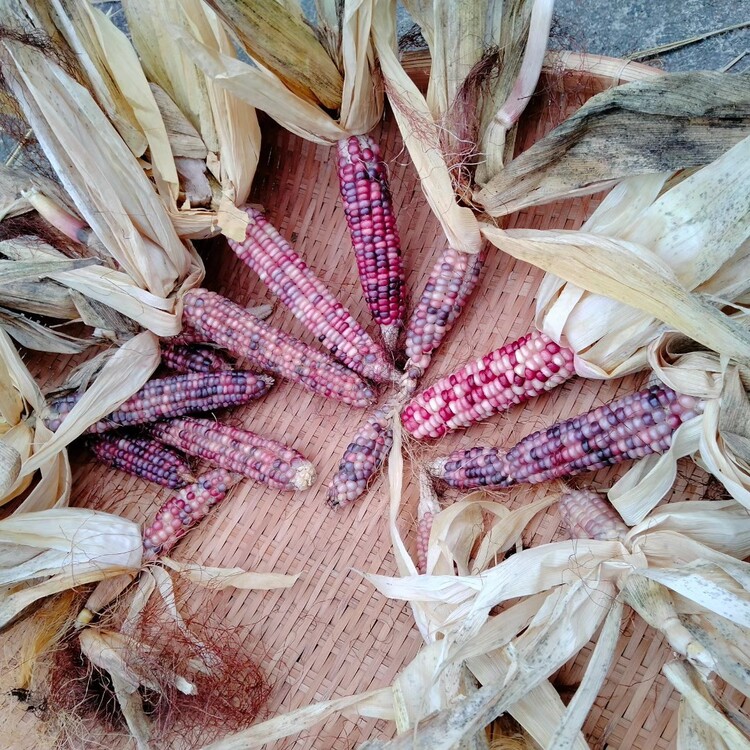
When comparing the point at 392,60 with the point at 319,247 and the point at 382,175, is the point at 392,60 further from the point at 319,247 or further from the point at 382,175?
the point at 319,247

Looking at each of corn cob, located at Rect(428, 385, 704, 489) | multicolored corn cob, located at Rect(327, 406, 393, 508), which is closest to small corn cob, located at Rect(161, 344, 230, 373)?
multicolored corn cob, located at Rect(327, 406, 393, 508)

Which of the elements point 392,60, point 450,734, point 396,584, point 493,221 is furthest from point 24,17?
point 450,734

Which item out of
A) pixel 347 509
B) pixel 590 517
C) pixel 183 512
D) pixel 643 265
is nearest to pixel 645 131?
pixel 643 265

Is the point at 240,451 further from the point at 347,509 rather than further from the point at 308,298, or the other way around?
the point at 308,298

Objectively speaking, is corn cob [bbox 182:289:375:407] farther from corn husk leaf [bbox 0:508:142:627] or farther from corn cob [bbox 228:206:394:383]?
corn husk leaf [bbox 0:508:142:627]

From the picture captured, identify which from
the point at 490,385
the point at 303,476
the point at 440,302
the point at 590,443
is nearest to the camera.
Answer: the point at 590,443

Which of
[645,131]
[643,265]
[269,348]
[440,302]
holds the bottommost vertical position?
[269,348]

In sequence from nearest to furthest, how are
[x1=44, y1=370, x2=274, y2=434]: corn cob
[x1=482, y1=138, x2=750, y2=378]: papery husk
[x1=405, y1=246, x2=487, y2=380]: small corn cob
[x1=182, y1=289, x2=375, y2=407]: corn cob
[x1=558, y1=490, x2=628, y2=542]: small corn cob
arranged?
[x1=482, y1=138, x2=750, y2=378]: papery husk < [x1=558, y1=490, x2=628, y2=542]: small corn cob < [x1=405, y1=246, x2=487, y2=380]: small corn cob < [x1=182, y1=289, x2=375, y2=407]: corn cob < [x1=44, y1=370, x2=274, y2=434]: corn cob
